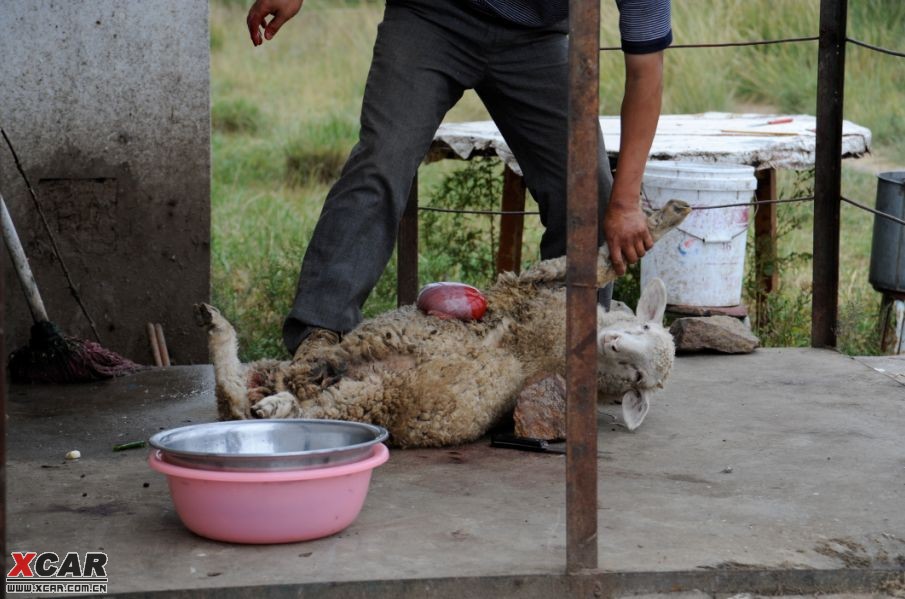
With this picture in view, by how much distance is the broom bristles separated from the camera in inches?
160

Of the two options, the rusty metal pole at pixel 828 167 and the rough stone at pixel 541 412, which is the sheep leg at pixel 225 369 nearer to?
the rough stone at pixel 541 412

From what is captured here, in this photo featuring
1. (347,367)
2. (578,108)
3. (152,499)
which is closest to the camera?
(578,108)

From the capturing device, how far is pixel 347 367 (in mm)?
3363

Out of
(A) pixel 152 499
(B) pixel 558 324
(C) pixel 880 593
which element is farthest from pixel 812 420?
(A) pixel 152 499

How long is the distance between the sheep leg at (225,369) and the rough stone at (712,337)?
1.89 meters

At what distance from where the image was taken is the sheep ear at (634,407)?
354 centimetres

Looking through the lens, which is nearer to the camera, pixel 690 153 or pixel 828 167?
pixel 828 167

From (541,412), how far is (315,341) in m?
0.71

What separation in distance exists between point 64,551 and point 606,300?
7.01 feet

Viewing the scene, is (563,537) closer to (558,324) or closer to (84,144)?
(558,324)

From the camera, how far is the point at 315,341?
3441 millimetres

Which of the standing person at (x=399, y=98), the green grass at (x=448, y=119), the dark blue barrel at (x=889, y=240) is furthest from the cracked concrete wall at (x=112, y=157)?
the dark blue barrel at (x=889, y=240)

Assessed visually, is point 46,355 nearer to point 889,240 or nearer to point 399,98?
point 399,98

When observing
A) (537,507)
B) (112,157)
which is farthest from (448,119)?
(537,507)
